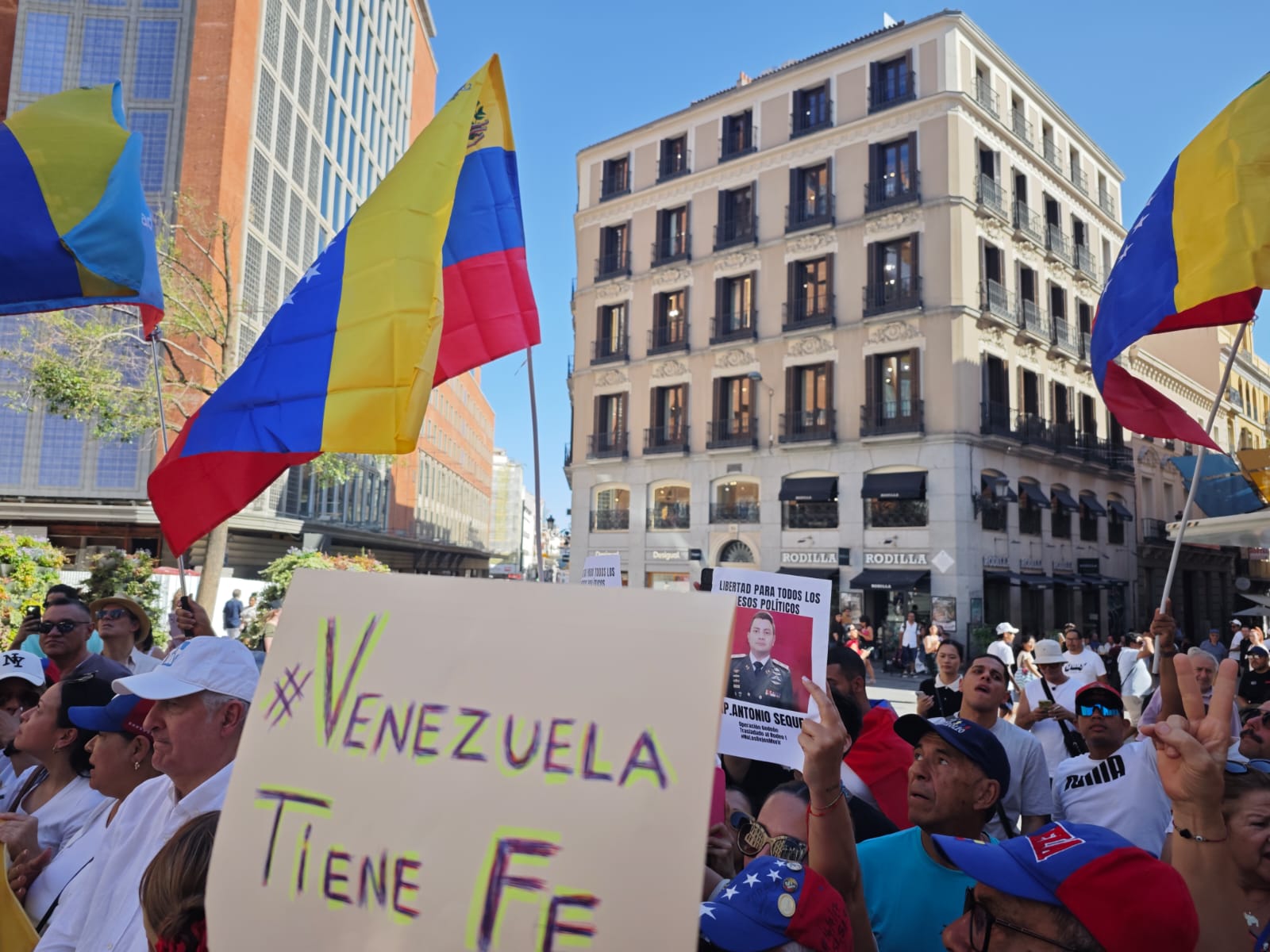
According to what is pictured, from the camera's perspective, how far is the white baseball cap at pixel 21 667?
14.6ft

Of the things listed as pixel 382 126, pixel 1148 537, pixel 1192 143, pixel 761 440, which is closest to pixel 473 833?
pixel 1192 143

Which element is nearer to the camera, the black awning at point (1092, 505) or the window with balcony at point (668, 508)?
the black awning at point (1092, 505)

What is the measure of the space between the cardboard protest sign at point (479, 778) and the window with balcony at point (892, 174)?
27.7 m

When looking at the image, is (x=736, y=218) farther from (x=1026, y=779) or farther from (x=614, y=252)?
(x=1026, y=779)

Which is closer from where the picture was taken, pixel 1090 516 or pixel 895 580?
pixel 895 580

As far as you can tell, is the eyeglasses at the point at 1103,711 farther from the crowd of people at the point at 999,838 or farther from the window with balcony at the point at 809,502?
the window with balcony at the point at 809,502

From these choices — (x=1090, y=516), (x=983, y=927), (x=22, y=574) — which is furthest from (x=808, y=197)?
(x=983, y=927)

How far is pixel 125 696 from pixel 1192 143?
5.45 metres

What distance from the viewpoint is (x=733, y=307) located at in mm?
30469

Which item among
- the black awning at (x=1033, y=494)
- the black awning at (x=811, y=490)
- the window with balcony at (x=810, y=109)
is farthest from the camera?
the window with balcony at (x=810, y=109)

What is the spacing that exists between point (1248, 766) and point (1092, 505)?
31.0 meters

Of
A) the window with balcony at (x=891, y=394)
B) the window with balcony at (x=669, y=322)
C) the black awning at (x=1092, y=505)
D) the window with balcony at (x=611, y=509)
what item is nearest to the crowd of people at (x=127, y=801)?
the window with balcony at (x=891, y=394)

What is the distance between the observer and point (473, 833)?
143cm

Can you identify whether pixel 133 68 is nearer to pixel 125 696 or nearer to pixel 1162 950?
pixel 125 696
